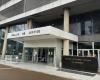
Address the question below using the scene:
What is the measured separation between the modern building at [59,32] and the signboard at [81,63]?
1.55 m

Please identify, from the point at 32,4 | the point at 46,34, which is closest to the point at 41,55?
the point at 46,34

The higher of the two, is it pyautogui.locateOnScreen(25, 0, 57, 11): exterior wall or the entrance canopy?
pyautogui.locateOnScreen(25, 0, 57, 11): exterior wall

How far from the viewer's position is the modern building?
18.8m

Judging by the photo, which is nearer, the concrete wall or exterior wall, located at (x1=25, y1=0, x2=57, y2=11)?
the concrete wall

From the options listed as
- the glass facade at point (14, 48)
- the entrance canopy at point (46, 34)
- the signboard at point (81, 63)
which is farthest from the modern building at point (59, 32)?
the glass facade at point (14, 48)

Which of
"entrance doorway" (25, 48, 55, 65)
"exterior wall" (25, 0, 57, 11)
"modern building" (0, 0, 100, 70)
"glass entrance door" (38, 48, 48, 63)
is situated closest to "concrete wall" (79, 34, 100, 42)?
"modern building" (0, 0, 100, 70)

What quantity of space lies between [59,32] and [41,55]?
22.1 feet

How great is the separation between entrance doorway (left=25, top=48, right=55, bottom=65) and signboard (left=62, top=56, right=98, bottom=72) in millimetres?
4010

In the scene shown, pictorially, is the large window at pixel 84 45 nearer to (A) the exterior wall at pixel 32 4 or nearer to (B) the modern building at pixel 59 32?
(B) the modern building at pixel 59 32

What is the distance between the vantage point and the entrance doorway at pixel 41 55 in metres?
20.7

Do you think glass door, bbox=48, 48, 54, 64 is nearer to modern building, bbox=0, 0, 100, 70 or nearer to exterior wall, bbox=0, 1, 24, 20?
modern building, bbox=0, 0, 100, 70

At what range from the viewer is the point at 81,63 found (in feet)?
49.3

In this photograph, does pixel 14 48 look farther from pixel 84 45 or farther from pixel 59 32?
pixel 59 32

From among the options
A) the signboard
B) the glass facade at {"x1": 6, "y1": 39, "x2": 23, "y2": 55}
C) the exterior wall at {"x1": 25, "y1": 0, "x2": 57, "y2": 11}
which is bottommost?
the signboard
